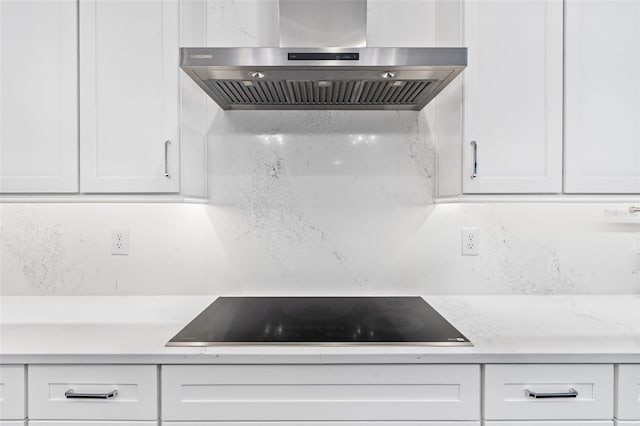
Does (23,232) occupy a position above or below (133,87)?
below

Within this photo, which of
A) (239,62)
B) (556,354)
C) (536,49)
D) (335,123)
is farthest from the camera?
(335,123)

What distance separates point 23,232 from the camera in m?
1.62

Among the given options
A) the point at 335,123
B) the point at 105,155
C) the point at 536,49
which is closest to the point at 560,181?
the point at 536,49

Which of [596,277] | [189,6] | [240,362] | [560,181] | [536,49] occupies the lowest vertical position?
[240,362]

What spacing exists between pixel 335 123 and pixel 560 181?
2.96 ft

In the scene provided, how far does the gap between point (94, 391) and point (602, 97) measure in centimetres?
192

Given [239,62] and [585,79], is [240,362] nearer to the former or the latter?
[239,62]

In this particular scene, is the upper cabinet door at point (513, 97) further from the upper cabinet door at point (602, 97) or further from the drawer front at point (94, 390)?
the drawer front at point (94, 390)

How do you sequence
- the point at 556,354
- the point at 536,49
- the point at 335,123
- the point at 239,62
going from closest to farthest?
the point at 556,354, the point at 239,62, the point at 536,49, the point at 335,123

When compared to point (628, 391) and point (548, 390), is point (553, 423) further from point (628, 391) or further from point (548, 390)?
point (628, 391)

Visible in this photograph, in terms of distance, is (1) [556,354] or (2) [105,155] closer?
(1) [556,354]

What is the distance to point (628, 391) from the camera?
1.02 m

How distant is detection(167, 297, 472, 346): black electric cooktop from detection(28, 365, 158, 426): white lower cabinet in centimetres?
13

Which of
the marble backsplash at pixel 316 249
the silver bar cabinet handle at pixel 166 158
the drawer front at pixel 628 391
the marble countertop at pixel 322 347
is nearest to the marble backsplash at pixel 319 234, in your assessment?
the marble backsplash at pixel 316 249
